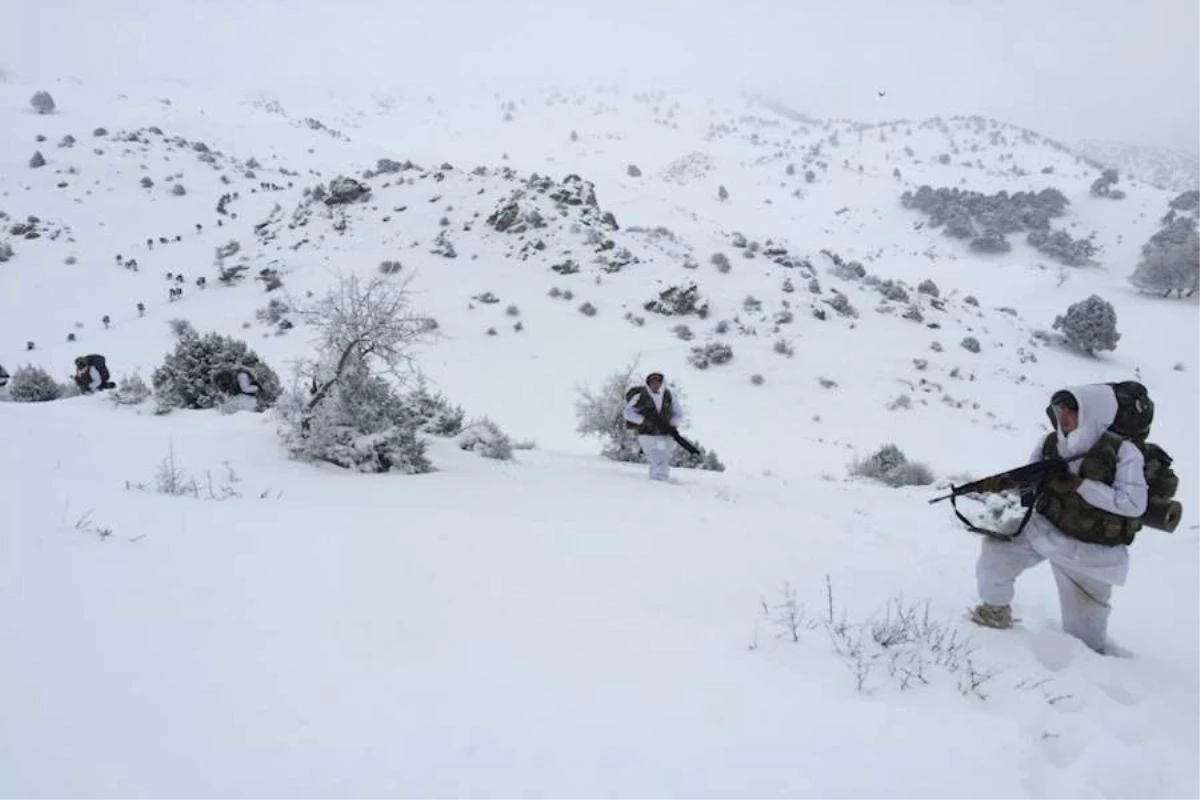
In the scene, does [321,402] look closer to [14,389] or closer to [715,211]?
[14,389]

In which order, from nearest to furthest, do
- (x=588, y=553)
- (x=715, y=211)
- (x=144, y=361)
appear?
(x=588, y=553) < (x=144, y=361) < (x=715, y=211)

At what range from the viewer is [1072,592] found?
13.7 ft

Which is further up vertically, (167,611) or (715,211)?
(715,211)

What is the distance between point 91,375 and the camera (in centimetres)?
1207

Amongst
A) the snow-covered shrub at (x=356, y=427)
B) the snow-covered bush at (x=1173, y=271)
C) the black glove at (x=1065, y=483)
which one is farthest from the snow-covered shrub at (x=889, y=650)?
the snow-covered bush at (x=1173, y=271)

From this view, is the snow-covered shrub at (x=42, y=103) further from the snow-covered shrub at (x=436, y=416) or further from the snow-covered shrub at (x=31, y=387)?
the snow-covered shrub at (x=436, y=416)

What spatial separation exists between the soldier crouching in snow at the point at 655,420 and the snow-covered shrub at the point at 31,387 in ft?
39.3

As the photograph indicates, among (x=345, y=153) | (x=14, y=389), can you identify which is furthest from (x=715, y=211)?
(x=14, y=389)

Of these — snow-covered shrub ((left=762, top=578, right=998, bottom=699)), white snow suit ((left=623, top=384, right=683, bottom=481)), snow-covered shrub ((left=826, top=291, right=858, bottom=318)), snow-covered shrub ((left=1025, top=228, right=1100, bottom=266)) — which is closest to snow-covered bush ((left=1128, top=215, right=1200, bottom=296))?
snow-covered shrub ((left=1025, top=228, right=1100, bottom=266))

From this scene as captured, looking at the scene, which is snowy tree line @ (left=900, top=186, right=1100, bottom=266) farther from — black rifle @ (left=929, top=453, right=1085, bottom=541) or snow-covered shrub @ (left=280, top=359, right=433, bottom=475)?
snow-covered shrub @ (left=280, top=359, right=433, bottom=475)

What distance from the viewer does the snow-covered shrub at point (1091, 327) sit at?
25734mm

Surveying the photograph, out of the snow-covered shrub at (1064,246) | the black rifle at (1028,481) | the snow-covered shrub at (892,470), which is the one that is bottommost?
the snow-covered shrub at (892,470)

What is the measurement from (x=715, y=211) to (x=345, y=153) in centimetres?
2946

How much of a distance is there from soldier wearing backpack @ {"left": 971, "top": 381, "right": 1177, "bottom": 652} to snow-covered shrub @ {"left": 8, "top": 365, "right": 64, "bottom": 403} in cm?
1595
